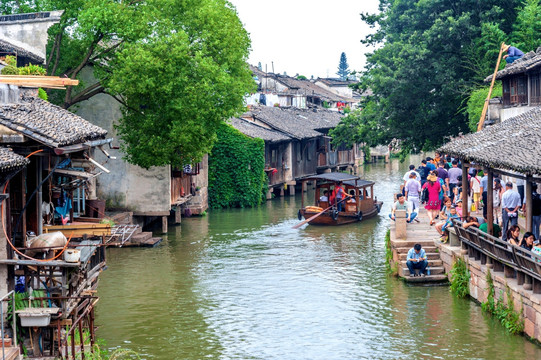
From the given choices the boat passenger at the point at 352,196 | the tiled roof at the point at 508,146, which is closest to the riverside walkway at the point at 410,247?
the tiled roof at the point at 508,146

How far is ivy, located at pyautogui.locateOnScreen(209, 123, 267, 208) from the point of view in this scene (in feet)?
151

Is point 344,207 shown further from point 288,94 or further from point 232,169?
point 288,94

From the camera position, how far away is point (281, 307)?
23.5m

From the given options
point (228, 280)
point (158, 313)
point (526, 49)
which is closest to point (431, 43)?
point (526, 49)

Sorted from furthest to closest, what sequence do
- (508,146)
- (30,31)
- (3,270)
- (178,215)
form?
(178,215) < (30,31) < (508,146) < (3,270)

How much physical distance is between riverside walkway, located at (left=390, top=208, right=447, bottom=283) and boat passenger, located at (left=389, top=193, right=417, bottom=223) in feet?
2.49

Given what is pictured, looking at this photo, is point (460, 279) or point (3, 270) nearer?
point (3, 270)

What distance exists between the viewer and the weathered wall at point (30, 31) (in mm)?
27859

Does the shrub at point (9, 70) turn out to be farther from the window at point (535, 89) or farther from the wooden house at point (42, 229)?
the window at point (535, 89)

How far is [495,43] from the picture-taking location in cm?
3981

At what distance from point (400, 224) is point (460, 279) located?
3297mm

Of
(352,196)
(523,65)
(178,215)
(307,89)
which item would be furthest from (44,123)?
(307,89)

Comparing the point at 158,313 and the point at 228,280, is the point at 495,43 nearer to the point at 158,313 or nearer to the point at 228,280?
the point at 228,280

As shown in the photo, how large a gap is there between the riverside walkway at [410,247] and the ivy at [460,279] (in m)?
1.25
